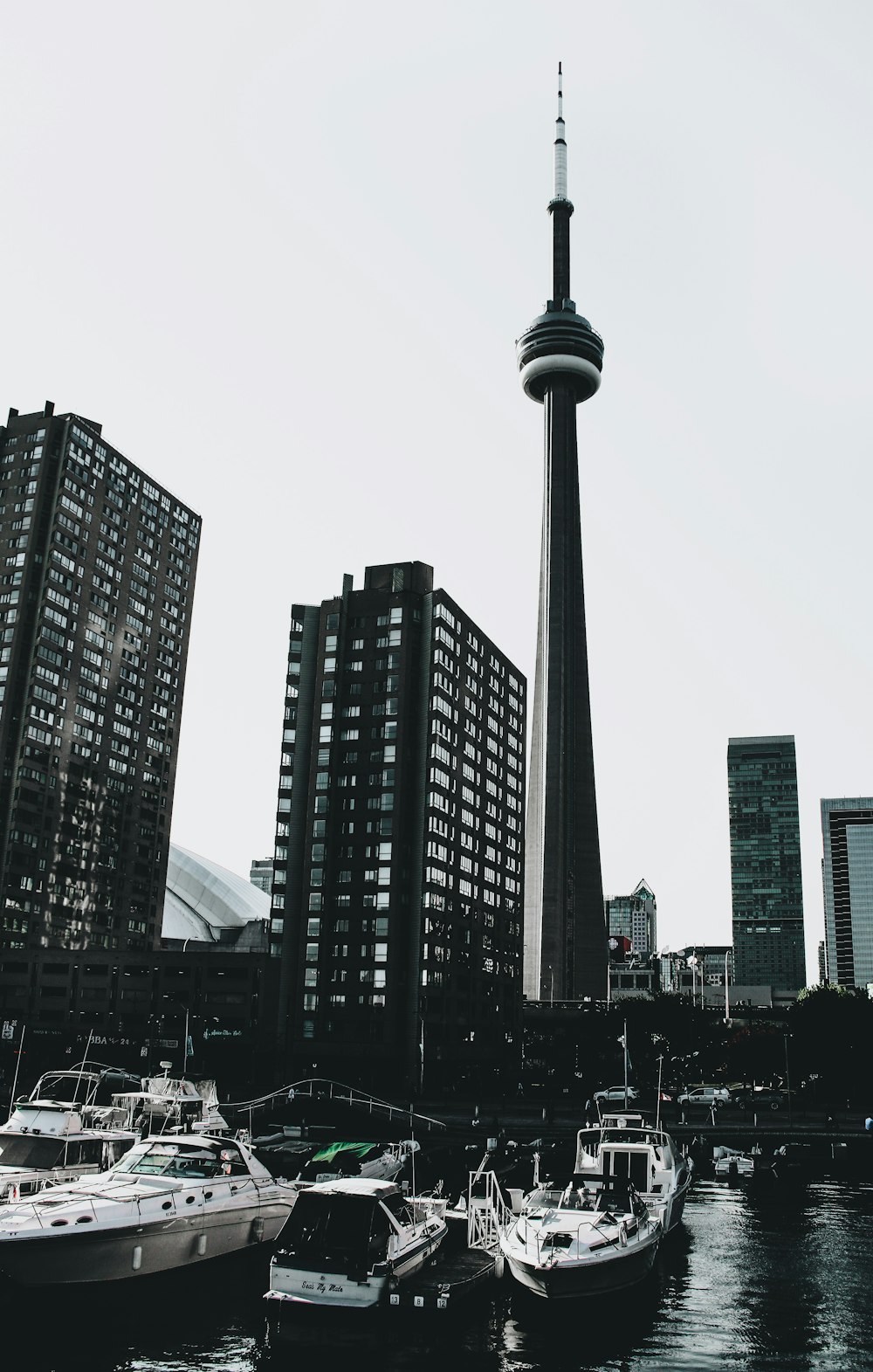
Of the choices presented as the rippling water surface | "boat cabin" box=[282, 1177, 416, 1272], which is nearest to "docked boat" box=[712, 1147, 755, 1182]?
the rippling water surface

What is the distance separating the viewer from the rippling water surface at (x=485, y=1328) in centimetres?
3148

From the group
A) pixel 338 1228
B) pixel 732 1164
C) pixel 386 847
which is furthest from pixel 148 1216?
pixel 386 847

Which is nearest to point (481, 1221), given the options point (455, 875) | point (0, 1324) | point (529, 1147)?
point (0, 1324)

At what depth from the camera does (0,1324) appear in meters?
33.9

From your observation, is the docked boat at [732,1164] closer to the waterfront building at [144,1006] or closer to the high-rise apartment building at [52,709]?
the waterfront building at [144,1006]

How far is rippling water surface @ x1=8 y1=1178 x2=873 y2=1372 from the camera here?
3148 cm

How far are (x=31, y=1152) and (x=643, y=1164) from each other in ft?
85.8

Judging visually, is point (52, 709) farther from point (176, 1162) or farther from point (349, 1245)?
point (349, 1245)

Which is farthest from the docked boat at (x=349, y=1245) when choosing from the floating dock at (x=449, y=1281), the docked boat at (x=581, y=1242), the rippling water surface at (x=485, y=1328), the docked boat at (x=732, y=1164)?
the docked boat at (x=732, y=1164)

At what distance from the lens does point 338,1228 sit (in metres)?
35.0

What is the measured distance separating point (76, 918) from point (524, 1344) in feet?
558

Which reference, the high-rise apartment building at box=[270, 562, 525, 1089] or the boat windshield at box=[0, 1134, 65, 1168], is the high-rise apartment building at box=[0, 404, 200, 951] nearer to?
the high-rise apartment building at box=[270, 562, 525, 1089]

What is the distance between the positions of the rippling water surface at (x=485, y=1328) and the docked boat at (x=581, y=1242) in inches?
39.0

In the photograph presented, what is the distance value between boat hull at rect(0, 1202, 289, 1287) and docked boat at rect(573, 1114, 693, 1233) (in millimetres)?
13985
